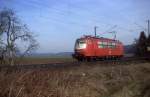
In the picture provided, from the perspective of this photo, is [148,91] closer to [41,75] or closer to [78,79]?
[78,79]

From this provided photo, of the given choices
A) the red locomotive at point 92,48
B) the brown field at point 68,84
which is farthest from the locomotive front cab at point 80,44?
the brown field at point 68,84

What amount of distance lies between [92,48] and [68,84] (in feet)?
62.4

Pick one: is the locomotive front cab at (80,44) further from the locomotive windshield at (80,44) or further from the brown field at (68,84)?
the brown field at (68,84)

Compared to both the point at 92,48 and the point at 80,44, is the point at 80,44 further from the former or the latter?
the point at 92,48

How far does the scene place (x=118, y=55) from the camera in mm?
41562

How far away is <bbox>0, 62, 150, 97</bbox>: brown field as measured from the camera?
10.7 meters

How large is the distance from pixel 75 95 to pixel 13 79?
3.99m

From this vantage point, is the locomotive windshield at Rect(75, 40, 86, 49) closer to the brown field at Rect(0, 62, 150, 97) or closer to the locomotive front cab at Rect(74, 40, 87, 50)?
the locomotive front cab at Rect(74, 40, 87, 50)

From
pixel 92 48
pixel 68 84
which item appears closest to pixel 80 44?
pixel 92 48

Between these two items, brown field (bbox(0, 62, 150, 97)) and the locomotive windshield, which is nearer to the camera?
brown field (bbox(0, 62, 150, 97))

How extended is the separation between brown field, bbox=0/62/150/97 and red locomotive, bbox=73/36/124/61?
27.6ft

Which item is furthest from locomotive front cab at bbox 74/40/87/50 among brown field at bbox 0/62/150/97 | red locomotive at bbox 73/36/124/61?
brown field at bbox 0/62/150/97

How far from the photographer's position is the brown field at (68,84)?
422 inches

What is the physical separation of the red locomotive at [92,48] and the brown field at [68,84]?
841 centimetres
